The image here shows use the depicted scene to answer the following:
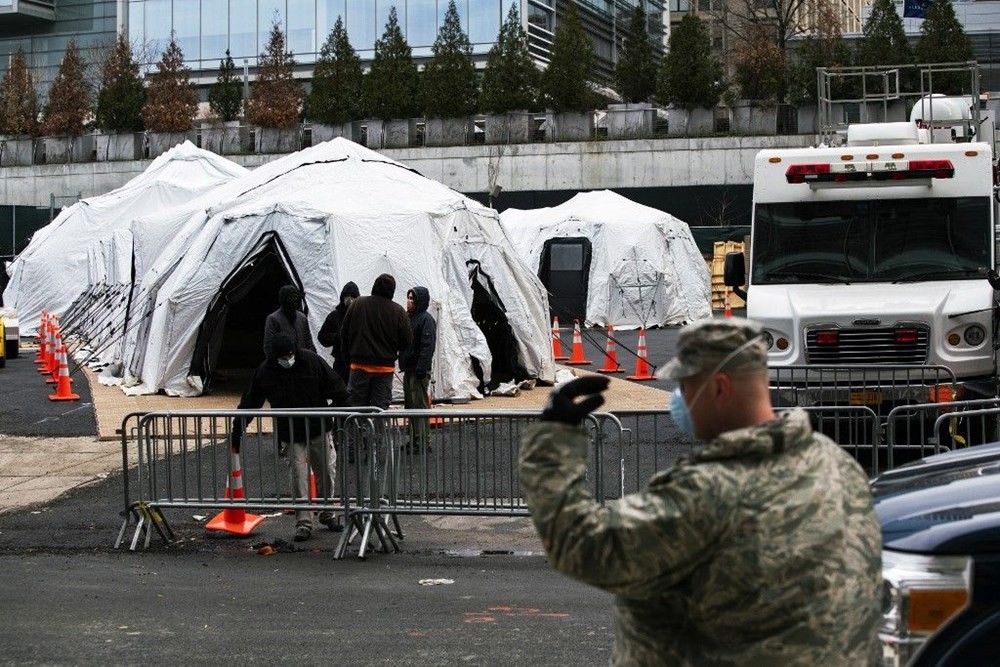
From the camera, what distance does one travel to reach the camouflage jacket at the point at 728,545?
9.98ft

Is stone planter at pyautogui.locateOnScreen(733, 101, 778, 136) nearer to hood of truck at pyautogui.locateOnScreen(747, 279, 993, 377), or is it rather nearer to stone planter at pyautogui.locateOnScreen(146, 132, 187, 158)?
stone planter at pyautogui.locateOnScreen(146, 132, 187, 158)

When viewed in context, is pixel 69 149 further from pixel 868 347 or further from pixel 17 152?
pixel 868 347

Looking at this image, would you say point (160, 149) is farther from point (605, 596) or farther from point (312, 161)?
point (605, 596)

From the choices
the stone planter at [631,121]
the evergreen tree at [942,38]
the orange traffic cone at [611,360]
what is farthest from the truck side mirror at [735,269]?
the stone planter at [631,121]

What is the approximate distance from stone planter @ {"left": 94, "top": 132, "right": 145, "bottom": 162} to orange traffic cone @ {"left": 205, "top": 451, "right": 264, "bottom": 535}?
43.8 metres


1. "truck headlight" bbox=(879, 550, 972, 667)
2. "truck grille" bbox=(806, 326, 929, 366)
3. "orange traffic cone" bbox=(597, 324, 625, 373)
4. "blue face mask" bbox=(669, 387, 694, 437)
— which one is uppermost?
"blue face mask" bbox=(669, 387, 694, 437)

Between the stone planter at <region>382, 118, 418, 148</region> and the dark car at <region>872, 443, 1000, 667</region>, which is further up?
the stone planter at <region>382, 118, 418, 148</region>

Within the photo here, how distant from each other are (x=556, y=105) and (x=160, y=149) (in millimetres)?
15141

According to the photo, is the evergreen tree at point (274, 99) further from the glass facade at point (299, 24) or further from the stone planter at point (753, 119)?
the stone planter at point (753, 119)

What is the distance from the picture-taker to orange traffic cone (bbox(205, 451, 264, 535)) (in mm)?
10617

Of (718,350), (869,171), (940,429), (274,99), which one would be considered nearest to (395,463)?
(940,429)

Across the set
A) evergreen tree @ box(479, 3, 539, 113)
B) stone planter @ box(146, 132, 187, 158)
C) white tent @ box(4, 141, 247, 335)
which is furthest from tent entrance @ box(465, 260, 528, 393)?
stone planter @ box(146, 132, 187, 158)

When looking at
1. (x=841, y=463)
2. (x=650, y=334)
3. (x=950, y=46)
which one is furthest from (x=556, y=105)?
(x=841, y=463)

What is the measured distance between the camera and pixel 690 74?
153ft
